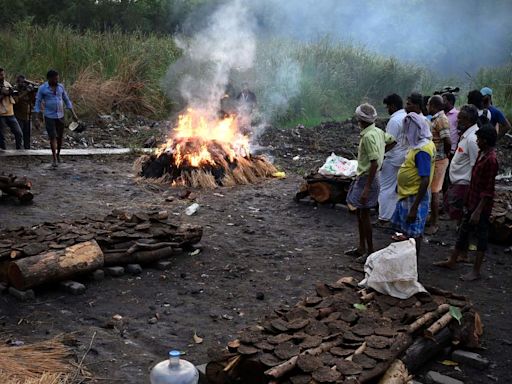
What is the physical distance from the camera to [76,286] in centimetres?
540

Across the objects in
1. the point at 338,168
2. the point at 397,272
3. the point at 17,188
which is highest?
the point at 338,168

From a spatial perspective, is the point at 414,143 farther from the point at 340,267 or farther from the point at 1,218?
the point at 1,218

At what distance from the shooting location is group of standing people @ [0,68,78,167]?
35.0 ft

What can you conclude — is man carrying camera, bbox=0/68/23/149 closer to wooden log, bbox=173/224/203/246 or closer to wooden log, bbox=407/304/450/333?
wooden log, bbox=173/224/203/246

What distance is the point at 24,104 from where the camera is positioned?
12.1 metres

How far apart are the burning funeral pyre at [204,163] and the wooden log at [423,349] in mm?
6448

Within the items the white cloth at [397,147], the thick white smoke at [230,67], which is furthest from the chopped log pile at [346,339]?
the thick white smoke at [230,67]

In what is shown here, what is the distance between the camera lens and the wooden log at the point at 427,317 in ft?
13.5

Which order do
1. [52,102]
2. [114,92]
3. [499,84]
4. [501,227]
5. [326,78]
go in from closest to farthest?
[501,227]
[52,102]
[114,92]
[499,84]
[326,78]

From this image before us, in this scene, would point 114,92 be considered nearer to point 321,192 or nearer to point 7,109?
point 7,109

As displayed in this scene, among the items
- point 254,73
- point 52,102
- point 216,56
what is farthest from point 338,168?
point 254,73

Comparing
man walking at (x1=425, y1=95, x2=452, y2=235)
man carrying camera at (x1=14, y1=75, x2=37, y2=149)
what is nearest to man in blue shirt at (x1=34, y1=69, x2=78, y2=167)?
man carrying camera at (x1=14, y1=75, x2=37, y2=149)

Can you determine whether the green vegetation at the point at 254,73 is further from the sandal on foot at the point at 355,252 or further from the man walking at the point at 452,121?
the sandal on foot at the point at 355,252

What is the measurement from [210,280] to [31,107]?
848cm
